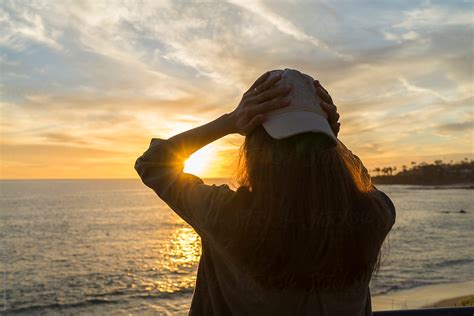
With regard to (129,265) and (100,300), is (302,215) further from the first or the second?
(129,265)

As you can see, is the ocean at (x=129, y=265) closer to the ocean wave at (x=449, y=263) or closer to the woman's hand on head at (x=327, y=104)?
the ocean wave at (x=449, y=263)

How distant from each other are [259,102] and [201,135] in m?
0.25

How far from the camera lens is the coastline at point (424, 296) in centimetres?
1407

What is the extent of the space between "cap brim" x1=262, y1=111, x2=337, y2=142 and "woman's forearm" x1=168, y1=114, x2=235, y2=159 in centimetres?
20

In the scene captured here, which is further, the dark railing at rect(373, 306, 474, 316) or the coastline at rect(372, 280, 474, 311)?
the coastline at rect(372, 280, 474, 311)

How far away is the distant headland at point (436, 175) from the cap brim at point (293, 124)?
132 metres

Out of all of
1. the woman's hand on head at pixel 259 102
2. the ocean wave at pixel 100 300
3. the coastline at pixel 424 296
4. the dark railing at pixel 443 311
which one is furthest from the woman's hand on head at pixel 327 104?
the ocean wave at pixel 100 300

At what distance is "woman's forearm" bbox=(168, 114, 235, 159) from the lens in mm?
Answer: 1322

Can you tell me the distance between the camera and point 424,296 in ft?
50.0

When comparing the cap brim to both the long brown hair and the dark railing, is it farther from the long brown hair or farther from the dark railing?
the dark railing

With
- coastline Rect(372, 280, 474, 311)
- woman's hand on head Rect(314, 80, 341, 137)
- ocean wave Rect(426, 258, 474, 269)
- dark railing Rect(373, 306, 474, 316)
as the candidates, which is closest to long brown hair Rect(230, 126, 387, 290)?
woman's hand on head Rect(314, 80, 341, 137)

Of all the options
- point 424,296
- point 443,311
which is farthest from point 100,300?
point 443,311

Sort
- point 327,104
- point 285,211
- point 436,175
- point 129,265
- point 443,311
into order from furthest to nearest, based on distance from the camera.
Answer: point 436,175 → point 129,265 → point 443,311 → point 327,104 → point 285,211

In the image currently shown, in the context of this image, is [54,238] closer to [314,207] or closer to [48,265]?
[48,265]
